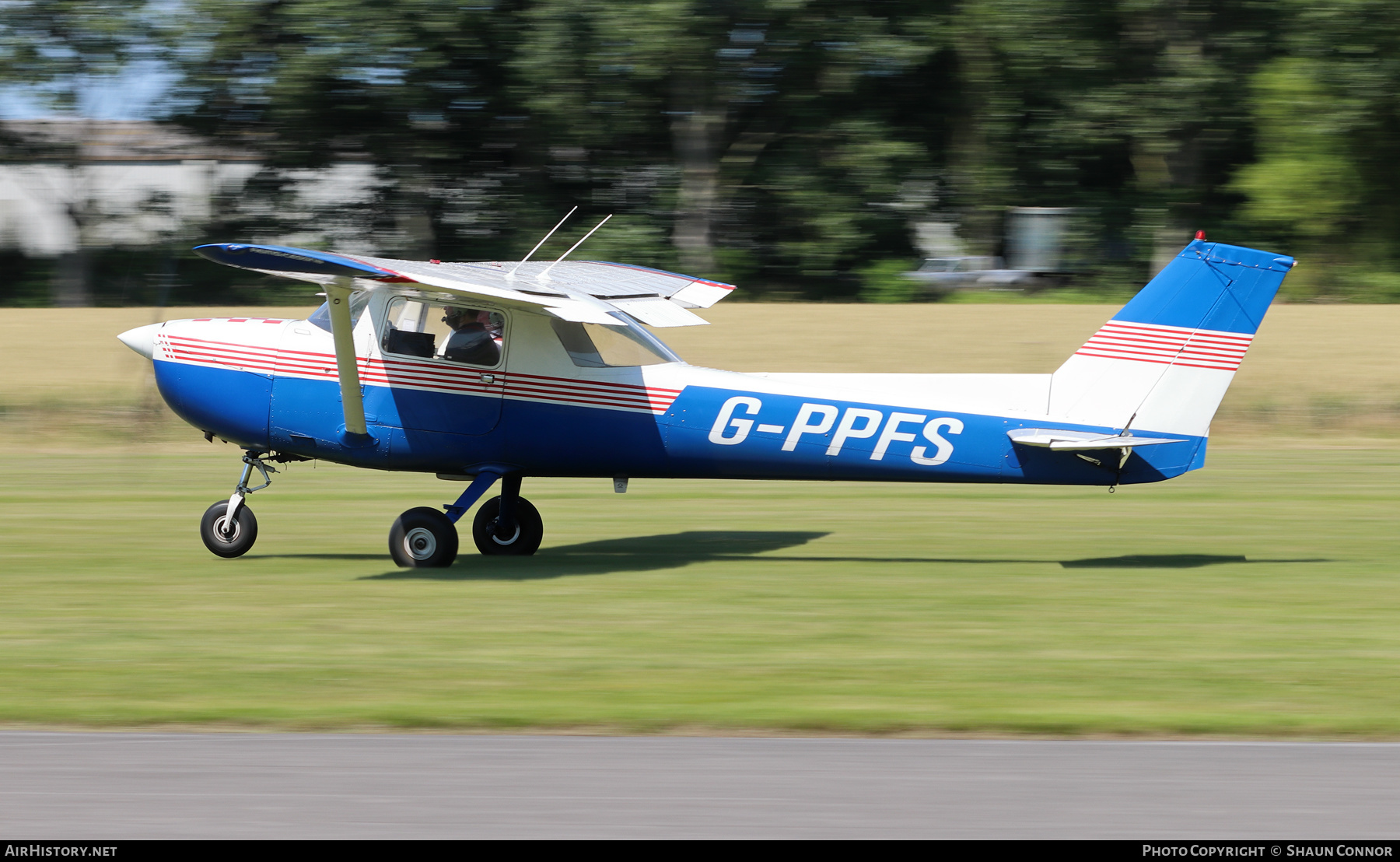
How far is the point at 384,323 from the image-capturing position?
1115 cm

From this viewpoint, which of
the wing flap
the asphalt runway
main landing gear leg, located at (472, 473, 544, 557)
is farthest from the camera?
main landing gear leg, located at (472, 473, 544, 557)

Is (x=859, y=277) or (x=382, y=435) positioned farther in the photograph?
(x=859, y=277)

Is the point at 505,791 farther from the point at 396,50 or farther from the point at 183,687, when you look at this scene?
the point at 396,50

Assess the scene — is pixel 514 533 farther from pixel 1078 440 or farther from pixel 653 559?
pixel 1078 440

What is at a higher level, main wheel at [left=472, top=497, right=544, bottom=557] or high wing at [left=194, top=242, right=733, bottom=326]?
high wing at [left=194, top=242, right=733, bottom=326]

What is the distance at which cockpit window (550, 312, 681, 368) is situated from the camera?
11.1 meters

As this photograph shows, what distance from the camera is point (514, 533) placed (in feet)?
39.5

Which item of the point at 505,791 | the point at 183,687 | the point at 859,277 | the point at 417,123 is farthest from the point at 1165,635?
the point at 417,123

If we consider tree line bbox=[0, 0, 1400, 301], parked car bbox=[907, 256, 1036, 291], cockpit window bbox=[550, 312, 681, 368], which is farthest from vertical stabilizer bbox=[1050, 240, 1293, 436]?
parked car bbox=[907, 256, 1036, 291]

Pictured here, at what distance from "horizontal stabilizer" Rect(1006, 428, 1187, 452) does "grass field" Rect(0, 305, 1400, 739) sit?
101cm

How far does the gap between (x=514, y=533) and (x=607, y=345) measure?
6.28 ft

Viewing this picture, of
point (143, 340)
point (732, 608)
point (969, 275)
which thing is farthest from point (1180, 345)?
point (969, 275)

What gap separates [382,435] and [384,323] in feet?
2.82

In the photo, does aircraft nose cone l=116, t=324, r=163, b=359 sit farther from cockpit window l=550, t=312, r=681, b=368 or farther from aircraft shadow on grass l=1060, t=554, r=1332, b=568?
aircraft shadow on grass l=1060, t=554, r=1332, b=568
